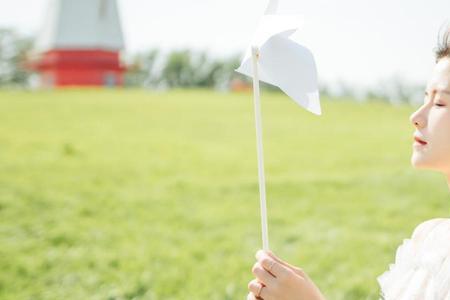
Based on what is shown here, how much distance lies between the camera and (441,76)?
63.9 inches

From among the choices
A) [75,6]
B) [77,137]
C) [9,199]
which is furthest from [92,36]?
[9,199]

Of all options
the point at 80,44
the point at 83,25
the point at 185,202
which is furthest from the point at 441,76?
the point at 80,44

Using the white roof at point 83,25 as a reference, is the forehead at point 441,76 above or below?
above

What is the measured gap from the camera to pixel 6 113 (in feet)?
28.5

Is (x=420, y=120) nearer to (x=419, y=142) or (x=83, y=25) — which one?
(x=419, y=142)

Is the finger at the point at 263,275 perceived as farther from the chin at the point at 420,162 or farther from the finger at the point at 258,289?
the chin at the point at 420,162

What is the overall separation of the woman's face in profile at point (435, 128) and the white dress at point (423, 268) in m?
0.17

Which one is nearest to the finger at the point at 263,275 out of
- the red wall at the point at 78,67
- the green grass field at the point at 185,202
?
the green grass field at the point at 185,202

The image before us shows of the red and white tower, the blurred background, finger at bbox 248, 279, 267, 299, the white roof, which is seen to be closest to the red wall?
the red and white tower

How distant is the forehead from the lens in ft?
5.27

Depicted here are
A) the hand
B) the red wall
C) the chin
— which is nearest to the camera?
the hand

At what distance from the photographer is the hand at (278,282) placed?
149 centimetres

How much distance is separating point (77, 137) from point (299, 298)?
6.32 m

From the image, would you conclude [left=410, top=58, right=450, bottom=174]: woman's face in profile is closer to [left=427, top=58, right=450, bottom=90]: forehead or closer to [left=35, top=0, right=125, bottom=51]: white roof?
[left=427, top=58, right=450, bottom=90]: forehead
